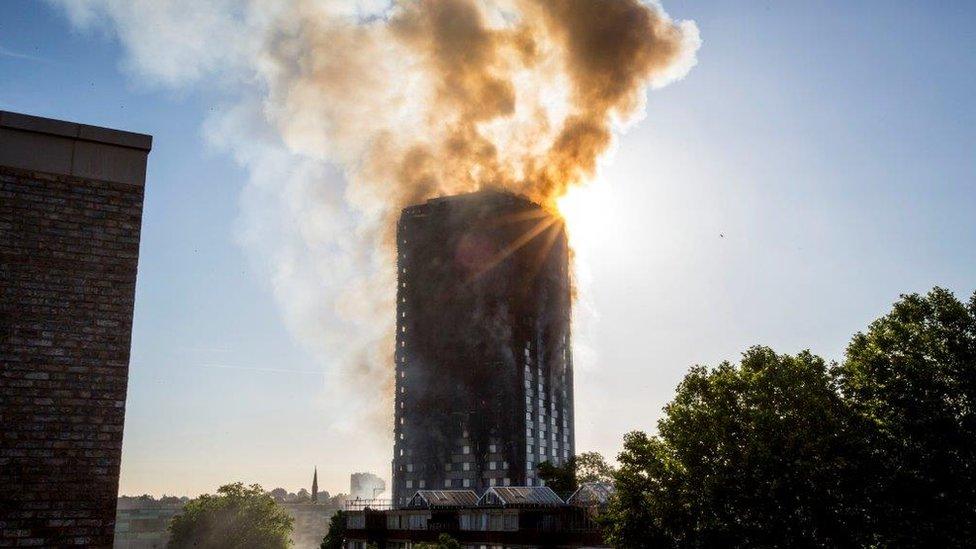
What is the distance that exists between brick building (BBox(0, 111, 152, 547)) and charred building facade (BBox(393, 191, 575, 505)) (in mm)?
110218

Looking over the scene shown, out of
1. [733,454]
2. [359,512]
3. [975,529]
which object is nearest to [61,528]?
[733,454]

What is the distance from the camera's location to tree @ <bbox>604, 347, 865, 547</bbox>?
29734mm

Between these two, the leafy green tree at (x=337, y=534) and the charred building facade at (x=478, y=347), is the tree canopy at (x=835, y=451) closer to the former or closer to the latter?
the leafy green tree at (x=337, y=534)

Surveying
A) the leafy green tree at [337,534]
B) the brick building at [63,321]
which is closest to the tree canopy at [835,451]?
the brick building at [63,321]

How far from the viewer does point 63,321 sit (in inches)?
541

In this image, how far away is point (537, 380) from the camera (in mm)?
130000

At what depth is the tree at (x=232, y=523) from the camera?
309 ft

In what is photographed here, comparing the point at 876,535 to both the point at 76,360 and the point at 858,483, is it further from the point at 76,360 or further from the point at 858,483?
the point at 76,360

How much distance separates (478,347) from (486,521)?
2619 inches

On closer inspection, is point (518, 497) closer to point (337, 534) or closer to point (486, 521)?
point (486, 521)

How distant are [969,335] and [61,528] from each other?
32199 millimetres

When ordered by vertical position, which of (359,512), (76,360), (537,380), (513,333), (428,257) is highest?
(428,257)

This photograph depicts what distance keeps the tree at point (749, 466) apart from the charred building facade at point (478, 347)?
88256mm

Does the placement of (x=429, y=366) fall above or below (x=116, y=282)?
above
